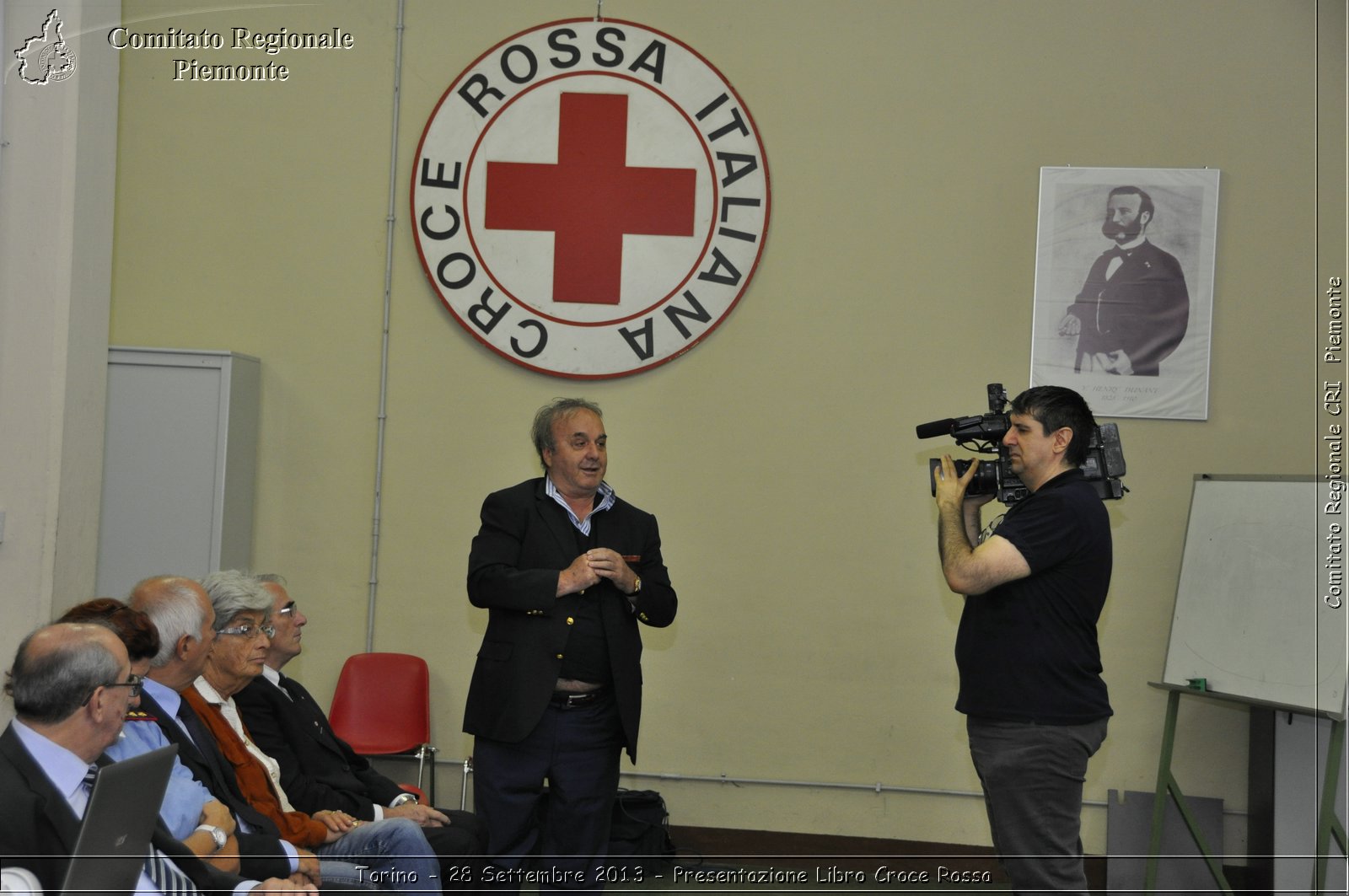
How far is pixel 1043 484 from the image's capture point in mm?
2701

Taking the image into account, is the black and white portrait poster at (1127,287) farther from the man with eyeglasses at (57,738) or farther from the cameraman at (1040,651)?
the man with eyeglasses at (57,738)

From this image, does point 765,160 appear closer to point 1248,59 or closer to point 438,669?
point 1248,59

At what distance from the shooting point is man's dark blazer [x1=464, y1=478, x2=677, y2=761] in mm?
2947

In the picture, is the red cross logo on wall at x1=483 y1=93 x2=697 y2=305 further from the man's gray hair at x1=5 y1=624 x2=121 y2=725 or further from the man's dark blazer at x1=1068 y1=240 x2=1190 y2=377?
the man's gray hair at x1=5 y1=624 x2=121 y2=725

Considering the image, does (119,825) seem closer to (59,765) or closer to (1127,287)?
(59,765)

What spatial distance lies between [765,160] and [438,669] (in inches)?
82.4

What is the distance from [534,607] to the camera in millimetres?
2938

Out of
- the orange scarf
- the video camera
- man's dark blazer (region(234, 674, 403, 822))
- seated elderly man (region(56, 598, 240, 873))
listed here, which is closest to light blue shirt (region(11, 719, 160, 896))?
seated elderly man (region(56, 598, 240, 873))

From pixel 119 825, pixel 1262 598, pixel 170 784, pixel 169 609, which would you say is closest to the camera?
pixel 119 825

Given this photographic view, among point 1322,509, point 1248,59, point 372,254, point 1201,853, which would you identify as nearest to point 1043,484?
point 1322,509

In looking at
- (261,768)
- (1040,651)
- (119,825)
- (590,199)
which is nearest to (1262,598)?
(1040,651)

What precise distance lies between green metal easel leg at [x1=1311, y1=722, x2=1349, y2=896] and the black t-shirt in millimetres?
1150

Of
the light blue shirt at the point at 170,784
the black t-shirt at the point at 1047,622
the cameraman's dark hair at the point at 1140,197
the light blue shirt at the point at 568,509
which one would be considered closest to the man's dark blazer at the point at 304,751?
the light blue shirt at the point at 170,784

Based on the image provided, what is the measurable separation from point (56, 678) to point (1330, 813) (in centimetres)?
319
